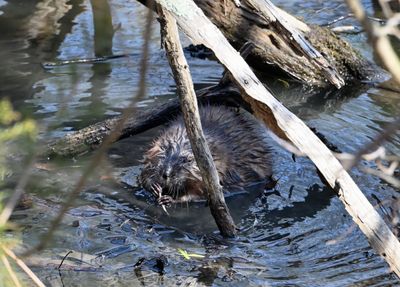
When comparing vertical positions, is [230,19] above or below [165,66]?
above

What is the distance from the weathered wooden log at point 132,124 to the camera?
652cm

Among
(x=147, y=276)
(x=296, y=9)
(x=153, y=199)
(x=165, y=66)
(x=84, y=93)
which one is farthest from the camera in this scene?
(x=296, y=9)

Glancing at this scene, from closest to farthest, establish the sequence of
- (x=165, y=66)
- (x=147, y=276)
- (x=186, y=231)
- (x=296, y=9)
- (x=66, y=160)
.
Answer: (x=147, y=276)
(x=186, y=231)
(x=66, y=160)
(x=165, y=66)
(x=296, y=9)

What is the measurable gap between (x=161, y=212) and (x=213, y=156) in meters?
0.72

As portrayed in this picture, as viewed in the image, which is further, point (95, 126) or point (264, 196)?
point (95, 126)

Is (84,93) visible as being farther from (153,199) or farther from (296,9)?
(296,9)

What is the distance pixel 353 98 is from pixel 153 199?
2793 mm

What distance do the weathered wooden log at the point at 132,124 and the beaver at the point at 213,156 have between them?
0.11m

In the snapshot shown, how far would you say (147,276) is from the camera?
15.7 ft

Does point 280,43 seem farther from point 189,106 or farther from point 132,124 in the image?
point 189,106

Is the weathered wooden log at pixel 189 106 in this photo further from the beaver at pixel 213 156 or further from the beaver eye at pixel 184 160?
the beaver eye at pixel 184 160

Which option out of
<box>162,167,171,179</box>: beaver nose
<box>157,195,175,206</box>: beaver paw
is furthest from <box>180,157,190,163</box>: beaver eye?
<box>157,195,175,206</box>: beaver paw

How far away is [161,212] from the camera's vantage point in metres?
5.90

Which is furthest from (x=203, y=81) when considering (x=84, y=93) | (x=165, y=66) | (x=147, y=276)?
(x=147, y=276)
